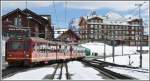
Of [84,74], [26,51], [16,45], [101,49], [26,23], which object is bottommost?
[101,49]

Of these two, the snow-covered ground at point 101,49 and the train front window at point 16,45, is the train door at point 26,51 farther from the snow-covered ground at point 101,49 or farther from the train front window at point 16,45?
the snow-covered ground at point 101,49

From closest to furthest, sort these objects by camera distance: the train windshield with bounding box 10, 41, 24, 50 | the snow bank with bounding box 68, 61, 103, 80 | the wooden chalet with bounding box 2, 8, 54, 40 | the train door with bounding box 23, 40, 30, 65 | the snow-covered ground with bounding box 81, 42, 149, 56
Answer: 1. the snow bank with bounding box 68, 61, 103, 80
2. the train door with bounding box 23, 40, 30, 65
3. the train windshield with bounding box 10, 41, 24, 50
4. the wooden chalet with bounding box 2, 8, 54, 40
5. the snow-covered ground with bounding box 81, 42, 149, 56

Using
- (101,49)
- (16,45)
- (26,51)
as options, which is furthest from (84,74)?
(101,49)

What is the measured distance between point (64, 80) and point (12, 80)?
2491mm

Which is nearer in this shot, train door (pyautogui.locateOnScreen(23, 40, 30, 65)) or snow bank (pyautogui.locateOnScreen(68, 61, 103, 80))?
snow bank (pyautogui.locateOnScreen(68, 61, 103, 80))

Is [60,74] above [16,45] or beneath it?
beneath

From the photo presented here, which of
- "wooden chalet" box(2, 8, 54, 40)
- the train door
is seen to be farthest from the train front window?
"wooden chalet" box(2, 8, 54, 40)

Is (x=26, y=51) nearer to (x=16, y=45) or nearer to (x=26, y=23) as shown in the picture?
(x=16, y=45)

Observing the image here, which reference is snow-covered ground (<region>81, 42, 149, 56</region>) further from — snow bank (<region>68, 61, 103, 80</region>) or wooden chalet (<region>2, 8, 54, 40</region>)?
snow bank (<region>68, 61, 103, 80</region>)

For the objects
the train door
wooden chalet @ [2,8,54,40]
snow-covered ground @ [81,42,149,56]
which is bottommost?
snow-covered ground @ [81,42,149,56]

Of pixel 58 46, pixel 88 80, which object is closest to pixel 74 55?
pixel 58 46

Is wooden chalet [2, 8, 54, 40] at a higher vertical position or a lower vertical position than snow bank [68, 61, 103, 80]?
higher

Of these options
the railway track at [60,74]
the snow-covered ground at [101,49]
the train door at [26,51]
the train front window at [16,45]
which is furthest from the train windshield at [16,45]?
A: the snow-covered ground at [101,49]

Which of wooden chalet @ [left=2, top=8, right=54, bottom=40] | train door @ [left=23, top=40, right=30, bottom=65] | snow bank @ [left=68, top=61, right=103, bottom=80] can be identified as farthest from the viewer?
wooden chalet @ [left=2, top=8, right=54, bottom=40]
